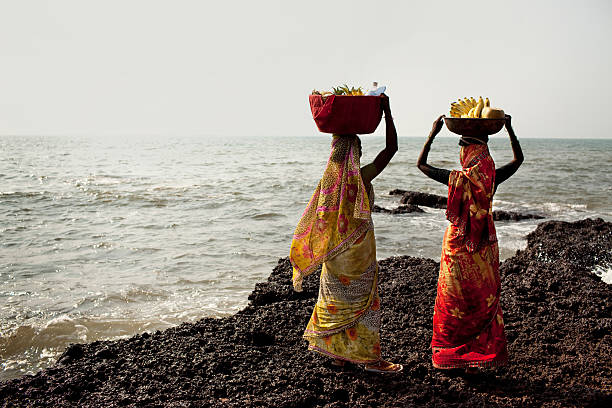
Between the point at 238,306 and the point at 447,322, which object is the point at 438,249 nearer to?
the point at 238,306

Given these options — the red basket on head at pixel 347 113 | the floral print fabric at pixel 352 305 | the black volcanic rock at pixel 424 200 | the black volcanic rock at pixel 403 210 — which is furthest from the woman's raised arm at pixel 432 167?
the black volcanic rock at pixel 424 200

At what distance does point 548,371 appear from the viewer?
371 cm

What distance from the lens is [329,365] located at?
3879 millimetres

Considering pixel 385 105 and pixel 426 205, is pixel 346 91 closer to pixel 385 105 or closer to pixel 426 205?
pixel 385 105

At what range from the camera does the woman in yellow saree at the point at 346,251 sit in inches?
138

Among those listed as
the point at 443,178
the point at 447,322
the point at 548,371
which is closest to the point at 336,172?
the point at 443,178

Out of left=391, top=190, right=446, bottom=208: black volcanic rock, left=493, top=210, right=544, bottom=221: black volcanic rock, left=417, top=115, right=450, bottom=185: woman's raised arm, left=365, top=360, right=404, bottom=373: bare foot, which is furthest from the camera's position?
left=391, top=190, right=446, bottom=208: black volcanic rock

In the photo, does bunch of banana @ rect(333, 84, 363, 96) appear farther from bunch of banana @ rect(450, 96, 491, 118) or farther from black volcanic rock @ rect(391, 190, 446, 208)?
black volcanic rock @ rect(391, 190, 446, 208)

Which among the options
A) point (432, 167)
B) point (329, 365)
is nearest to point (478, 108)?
point (432, 167)

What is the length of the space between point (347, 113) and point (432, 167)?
2.77 ft

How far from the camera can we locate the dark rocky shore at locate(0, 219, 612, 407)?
3441 mm

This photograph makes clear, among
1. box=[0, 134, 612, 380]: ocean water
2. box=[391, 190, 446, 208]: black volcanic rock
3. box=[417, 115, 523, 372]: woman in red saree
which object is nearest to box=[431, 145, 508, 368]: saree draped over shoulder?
box=[417, 115, 523, 372]: woman in red saree

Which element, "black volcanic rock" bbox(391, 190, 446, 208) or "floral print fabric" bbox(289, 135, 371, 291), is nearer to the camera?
"floral print fabric" bbox(289, 135, 371, 291)

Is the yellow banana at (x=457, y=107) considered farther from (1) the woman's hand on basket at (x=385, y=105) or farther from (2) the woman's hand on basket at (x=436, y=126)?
(1) the woman's hand on basket at (x=385, y=105)
